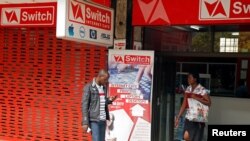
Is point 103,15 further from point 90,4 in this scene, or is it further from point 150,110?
point 150,110

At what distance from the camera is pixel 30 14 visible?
816 centimetres

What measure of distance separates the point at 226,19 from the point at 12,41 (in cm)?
492

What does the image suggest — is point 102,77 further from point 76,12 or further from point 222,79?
point 222,79

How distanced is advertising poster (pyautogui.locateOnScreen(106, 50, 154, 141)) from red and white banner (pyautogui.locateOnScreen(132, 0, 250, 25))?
68 cm

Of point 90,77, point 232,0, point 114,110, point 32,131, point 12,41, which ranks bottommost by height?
point 32,131

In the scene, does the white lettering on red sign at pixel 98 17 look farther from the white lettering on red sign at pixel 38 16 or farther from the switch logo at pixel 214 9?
the switch logo at pixel 214 9

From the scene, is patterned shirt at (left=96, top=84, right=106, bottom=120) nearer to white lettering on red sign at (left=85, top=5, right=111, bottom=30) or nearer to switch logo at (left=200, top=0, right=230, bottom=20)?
white lettering on red sign at (left=85, top=5, right=111, bottom=30)

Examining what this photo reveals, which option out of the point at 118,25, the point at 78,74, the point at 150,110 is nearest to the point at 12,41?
the point at 78,74

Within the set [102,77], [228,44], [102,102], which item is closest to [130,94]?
[102,102]

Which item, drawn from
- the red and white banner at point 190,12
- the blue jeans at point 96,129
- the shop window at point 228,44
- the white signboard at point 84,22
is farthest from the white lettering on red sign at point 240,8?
the blue jeans at point 96,129

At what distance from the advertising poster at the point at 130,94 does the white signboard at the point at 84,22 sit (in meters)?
0.49

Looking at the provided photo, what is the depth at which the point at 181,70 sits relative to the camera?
30.0 feet

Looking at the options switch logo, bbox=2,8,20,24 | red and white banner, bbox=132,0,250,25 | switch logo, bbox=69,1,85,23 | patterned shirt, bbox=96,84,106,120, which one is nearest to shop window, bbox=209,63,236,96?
red and white banner, bbox=132,0,250,25

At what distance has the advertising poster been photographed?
748 centimetres
